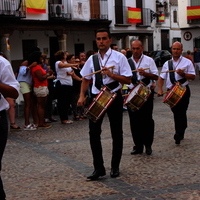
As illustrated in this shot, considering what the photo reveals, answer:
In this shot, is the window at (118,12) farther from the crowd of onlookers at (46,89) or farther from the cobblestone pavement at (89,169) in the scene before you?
the cobblestone pavement at (89,169)

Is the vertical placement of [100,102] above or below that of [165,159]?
above

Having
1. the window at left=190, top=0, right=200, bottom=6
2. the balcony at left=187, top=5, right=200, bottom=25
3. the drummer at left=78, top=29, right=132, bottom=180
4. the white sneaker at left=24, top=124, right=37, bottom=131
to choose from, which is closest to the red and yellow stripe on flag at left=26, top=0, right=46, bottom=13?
the balcony at left=187, top=5, right=200, bottom=25

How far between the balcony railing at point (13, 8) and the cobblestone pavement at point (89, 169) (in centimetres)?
1646

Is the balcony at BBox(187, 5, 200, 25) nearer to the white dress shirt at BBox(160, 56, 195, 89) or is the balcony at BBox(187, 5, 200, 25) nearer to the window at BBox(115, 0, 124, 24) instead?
the window at BBox(115, 0, 124, 24)

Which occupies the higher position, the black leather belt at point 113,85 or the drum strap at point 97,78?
the drum strap at point 97,78

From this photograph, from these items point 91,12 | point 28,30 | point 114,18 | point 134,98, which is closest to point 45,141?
point 134,98

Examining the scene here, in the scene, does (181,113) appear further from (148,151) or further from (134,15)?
(134,15)

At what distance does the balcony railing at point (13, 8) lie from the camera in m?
25.6

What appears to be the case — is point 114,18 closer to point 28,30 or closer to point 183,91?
point 28,30

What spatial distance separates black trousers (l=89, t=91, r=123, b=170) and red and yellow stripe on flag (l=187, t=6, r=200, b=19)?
32.9m

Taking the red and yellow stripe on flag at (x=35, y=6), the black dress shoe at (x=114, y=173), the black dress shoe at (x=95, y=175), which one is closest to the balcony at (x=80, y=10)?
the red and yellow stripe on flag at (x=35, y=6)

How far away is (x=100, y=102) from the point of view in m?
6.04

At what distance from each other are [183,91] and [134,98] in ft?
4.16

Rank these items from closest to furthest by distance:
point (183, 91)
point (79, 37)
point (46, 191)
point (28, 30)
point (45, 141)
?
point (46, 191), point (183, 91), point (45, 141), point (28, 30), point (79, 37)
